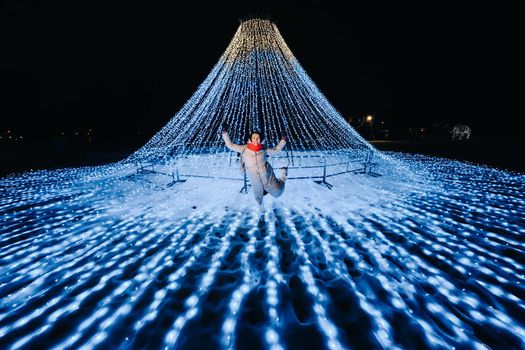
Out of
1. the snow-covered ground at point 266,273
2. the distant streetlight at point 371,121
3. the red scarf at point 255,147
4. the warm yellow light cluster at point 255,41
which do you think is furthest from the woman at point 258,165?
the distant streetlight at point 371,121

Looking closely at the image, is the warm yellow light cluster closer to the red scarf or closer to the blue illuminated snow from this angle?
the blue illuminated snow

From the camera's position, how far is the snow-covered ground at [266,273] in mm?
2242

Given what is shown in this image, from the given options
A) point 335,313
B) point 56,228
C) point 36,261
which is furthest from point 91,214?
point 335,313

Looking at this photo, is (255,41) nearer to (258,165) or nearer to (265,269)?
(258,165)

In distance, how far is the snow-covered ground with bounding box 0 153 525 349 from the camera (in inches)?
88.3

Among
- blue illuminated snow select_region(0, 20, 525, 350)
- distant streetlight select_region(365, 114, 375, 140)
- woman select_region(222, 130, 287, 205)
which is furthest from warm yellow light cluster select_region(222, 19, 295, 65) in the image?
distant streetlight select_region(365, 114, 375, 140)

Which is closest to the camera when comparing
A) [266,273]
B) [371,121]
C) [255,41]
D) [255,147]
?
[266,273]

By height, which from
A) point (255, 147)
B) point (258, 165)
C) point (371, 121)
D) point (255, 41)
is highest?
point (255, 41)

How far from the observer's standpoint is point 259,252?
353 centimetres

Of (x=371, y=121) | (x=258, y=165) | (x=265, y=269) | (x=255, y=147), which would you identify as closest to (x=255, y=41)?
(x=255, y=147)

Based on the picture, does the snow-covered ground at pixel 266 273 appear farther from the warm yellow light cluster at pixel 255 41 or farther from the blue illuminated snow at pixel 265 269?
the warm yellow light cluster at pixel 255 41

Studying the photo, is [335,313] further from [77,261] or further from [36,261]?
[36,261]

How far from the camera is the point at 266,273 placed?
10.0 ft

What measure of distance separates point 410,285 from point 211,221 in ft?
10.4
